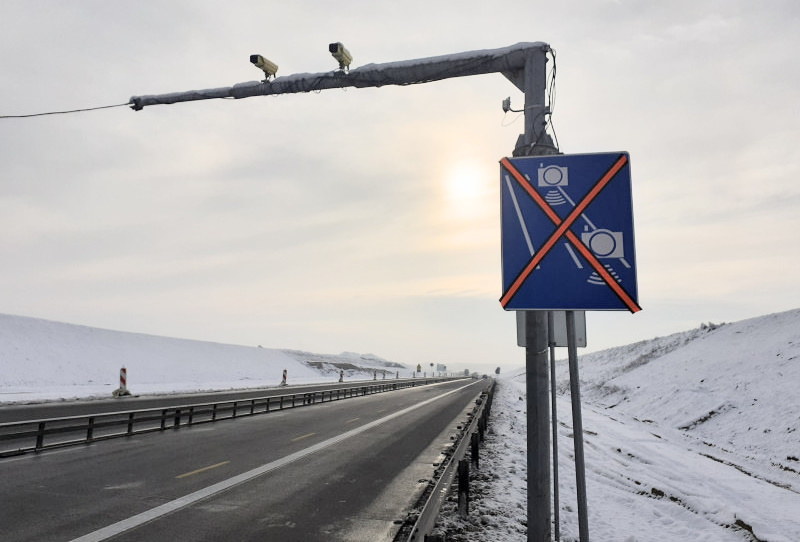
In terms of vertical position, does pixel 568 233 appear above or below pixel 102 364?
above

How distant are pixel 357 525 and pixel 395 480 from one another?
10.3 feet

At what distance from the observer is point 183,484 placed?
9320mm

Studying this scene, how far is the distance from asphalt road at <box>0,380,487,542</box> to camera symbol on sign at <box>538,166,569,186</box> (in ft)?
18.2

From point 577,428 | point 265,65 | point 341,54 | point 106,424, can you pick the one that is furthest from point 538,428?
point 106,424

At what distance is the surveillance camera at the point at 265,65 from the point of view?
859 cm

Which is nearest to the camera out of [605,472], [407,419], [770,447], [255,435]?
[605,472]

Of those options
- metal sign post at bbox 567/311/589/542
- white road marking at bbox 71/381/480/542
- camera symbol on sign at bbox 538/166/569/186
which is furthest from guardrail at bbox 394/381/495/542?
white road marking at bbox 71/381/480/542

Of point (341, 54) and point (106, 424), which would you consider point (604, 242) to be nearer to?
point (341, 54)

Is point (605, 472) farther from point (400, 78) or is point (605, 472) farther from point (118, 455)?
point (118, 455)

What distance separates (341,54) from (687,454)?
1814 cm

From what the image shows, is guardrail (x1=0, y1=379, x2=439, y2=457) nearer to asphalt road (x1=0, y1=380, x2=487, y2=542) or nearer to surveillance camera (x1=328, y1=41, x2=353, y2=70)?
asphalt road (x1=0, y1=380, x2=487, y2=542)

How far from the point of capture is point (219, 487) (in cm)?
915

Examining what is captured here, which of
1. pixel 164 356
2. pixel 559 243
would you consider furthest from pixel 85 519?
pixel 164 356

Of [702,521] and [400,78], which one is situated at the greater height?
[400,78]
